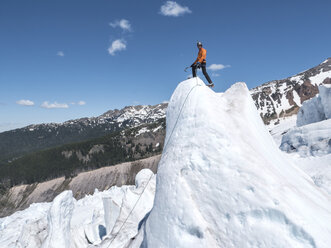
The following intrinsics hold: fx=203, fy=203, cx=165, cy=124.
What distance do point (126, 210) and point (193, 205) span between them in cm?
1275

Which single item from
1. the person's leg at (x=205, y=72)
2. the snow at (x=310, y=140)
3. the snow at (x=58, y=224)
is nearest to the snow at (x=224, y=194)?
the person's leg at (x=205, y=72)

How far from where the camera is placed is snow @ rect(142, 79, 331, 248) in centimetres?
616

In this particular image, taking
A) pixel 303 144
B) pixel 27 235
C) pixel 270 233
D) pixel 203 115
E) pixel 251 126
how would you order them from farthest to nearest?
pixel 303 144 → pixel 27 235 → pixel 251 126 → pixel 203 115 → pixel 270 233

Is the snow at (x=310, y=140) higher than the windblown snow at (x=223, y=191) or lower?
lower

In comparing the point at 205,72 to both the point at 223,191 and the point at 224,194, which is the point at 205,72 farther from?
the point at 224,194

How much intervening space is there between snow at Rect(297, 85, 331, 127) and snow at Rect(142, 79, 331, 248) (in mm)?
37049

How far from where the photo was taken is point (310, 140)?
26.0 meters

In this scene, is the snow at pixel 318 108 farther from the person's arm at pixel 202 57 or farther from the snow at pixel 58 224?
the snow at pixel 58 224

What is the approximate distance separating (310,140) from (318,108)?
20454 mm

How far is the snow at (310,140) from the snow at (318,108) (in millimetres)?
13204

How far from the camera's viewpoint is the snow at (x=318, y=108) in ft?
122

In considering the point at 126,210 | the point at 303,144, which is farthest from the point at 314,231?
the point at 303,144

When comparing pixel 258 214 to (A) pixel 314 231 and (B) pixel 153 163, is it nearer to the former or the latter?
(A) pixel 314 231

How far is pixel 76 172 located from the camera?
623ft
